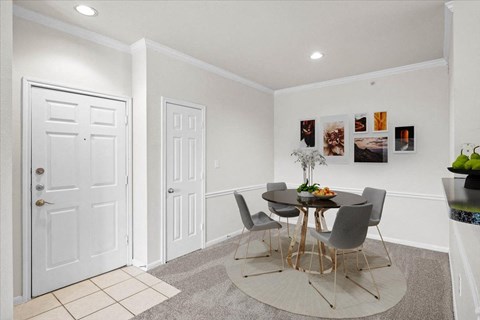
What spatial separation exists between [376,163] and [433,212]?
1.04m

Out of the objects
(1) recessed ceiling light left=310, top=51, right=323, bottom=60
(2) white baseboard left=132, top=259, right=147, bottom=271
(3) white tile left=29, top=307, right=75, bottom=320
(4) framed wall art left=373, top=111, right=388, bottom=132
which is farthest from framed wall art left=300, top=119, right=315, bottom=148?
(3) white tile left=29, top=307, right=75, bottom=320

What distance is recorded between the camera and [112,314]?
224 cm

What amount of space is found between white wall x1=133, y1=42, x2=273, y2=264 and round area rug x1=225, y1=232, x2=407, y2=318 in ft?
3.20

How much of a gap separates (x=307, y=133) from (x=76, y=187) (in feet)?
A: 12.7

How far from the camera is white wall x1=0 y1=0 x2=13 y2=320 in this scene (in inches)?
60.4

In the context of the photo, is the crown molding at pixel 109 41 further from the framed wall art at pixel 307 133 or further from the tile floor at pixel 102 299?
the tile floor at pixel 102 299

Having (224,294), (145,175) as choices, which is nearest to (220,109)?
(145,175)

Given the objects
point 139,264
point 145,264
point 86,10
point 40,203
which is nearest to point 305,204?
point 145,264

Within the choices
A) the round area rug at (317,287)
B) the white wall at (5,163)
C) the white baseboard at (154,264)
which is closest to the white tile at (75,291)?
the white baseboard at (154,264)

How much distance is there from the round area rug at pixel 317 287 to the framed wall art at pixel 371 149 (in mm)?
1609

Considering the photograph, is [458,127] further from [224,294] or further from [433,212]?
[224,294]

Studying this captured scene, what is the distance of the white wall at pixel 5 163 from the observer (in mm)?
1535

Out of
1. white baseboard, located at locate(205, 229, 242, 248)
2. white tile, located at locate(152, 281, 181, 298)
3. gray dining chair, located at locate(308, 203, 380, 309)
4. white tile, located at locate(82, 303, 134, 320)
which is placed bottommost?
white tile, located at locate(82, 303, 134, 320)

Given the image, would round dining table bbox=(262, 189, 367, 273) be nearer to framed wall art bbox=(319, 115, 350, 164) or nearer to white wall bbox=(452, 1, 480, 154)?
white wall bbox=(452, 1, 480, 154)
